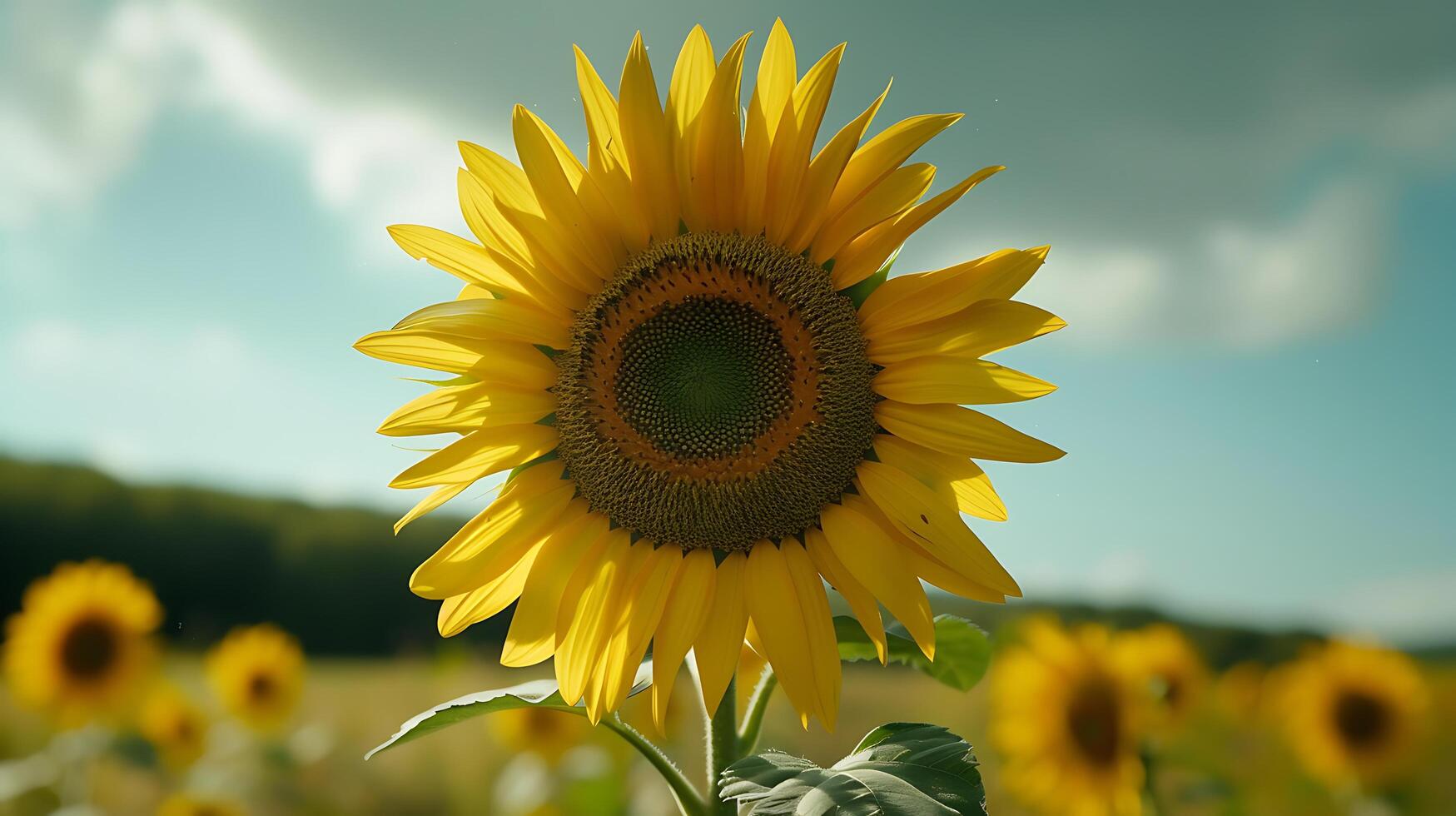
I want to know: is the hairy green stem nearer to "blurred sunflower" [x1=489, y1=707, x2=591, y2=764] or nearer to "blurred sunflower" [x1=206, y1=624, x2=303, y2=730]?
"blurred sunflower" [x1=489, y1=707, x2=591, y2=764]

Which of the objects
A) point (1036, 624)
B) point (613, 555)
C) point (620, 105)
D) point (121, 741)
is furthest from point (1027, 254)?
point (121, 741)

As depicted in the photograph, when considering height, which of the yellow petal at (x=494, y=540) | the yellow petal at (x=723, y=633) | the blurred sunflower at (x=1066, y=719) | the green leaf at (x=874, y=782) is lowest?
the blurred sunflower at (x=1066, y=719)

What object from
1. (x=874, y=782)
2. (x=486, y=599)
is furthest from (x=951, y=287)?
(x=486, y=599)

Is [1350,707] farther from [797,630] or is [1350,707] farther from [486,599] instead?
[486,599]

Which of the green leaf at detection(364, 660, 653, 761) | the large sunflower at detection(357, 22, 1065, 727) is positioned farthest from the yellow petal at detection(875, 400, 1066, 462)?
the green leaf at detection(364, 660, 653, 761)

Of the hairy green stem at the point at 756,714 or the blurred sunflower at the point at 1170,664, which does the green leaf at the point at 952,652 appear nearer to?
the hairy green stem at the point at 756,714

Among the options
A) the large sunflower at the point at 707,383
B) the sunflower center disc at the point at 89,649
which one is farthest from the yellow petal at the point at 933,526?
the sunflower center disc at the point at 89,649
